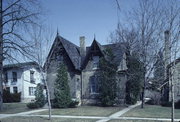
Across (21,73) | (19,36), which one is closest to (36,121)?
(19,36)

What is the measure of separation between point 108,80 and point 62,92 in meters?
6.14

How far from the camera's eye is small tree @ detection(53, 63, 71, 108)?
24.7 metres

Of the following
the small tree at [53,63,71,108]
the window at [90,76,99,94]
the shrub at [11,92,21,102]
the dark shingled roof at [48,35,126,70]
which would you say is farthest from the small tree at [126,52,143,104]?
the shrub at [11,92,21,102]

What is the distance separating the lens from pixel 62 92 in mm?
24922

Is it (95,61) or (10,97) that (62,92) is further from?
(10,97)

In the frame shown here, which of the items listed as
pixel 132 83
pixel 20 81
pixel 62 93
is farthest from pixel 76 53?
pixel 20 81

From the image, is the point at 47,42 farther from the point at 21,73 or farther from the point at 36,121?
the point at 21,73

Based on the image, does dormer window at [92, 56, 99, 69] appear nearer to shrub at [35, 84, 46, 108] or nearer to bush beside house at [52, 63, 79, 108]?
bush beside house at [52, 63, 79, 108]

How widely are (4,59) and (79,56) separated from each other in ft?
47.1

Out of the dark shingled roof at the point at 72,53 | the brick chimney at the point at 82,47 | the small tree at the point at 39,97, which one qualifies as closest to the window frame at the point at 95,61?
the dark shingled roof at the point at 72,53

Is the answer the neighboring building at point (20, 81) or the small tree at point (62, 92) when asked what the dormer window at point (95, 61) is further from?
the neighboring building at point (20, 81)

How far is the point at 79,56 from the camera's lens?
30.5m

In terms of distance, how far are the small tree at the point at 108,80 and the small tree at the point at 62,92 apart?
14.9 feet

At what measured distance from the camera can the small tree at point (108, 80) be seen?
2469 centimetres
